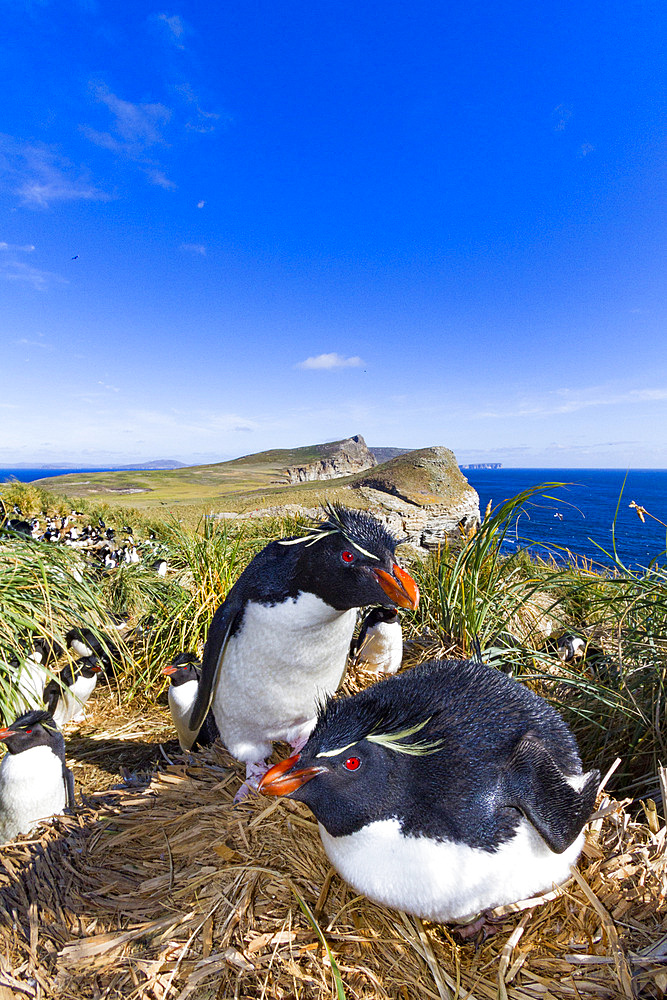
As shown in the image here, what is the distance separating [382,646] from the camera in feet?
12.7

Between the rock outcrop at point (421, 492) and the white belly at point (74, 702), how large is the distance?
9067mm

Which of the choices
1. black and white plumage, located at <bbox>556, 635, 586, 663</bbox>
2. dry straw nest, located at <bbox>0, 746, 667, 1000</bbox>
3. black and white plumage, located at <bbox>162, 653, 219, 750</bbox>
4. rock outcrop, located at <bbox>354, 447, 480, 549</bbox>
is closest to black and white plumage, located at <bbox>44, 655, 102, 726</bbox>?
black and white plumage, located at <bbox>162, 653, 219, 750</bbox>

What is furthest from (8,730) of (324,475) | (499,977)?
(324,475)

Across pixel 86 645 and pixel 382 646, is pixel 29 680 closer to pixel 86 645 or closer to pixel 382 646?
pixel 86 645

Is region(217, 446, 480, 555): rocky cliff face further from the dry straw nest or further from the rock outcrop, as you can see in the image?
the dry straw nest

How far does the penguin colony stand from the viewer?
154 centimetres

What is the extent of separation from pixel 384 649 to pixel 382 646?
0.09 ft

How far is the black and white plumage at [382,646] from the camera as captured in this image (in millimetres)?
3836

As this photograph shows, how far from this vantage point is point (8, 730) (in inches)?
127

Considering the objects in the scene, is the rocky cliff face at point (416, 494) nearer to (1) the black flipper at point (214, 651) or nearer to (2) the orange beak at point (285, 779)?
(1) the black flipper at point (214, 651)

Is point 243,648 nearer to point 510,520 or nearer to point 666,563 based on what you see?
point 510,520

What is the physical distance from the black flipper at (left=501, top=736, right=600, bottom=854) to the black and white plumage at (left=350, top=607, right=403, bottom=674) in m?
2.19

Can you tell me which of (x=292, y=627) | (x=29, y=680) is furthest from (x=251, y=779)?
(x=29, y=680)

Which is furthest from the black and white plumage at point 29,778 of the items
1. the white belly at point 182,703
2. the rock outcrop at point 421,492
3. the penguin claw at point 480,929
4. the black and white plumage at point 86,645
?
the rock outcrop at point 421,492
